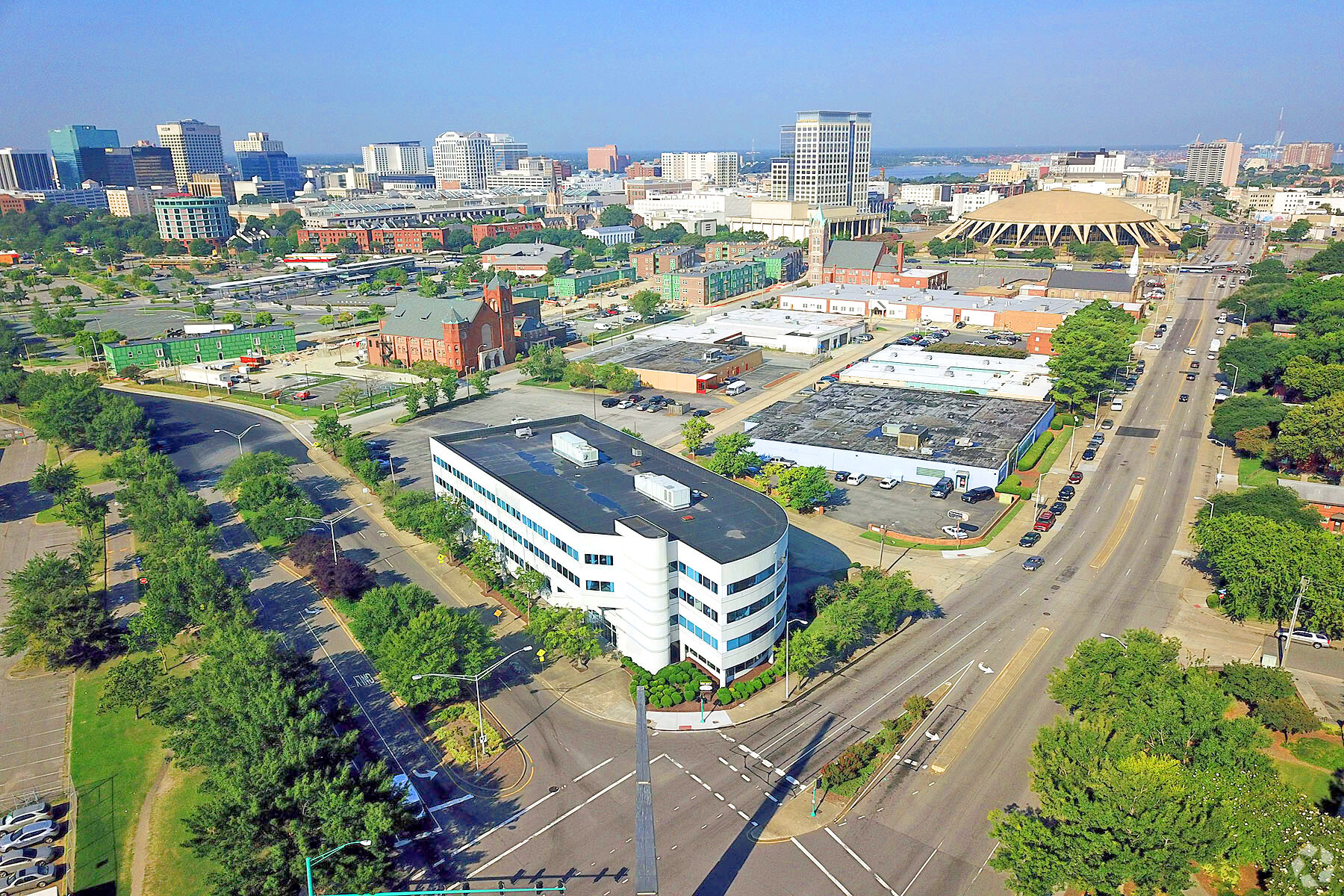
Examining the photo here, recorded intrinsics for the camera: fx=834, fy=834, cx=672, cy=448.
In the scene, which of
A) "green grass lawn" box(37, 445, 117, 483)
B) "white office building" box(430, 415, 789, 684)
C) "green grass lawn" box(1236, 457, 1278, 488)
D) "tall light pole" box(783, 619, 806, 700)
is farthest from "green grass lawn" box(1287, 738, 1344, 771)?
"green grass lawn" box(37, 445, 117, 483)

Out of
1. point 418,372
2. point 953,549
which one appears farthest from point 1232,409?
point 418,372

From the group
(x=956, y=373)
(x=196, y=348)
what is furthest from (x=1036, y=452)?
(x=196, y=348)

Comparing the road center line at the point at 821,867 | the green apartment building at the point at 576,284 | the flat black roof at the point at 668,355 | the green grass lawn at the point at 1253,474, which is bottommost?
the road center line at the point at 821,867

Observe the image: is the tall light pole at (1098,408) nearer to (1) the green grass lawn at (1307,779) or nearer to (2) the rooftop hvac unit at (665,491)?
(1) the green grass lawn at (1307,779)

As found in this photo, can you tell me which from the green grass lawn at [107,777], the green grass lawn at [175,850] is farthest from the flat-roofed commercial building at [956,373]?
the green grass lawn at [175,850]

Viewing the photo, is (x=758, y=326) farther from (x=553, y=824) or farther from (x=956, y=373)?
(x=553, y=824)

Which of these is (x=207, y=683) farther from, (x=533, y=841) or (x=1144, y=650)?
(x=1144, y=650)
